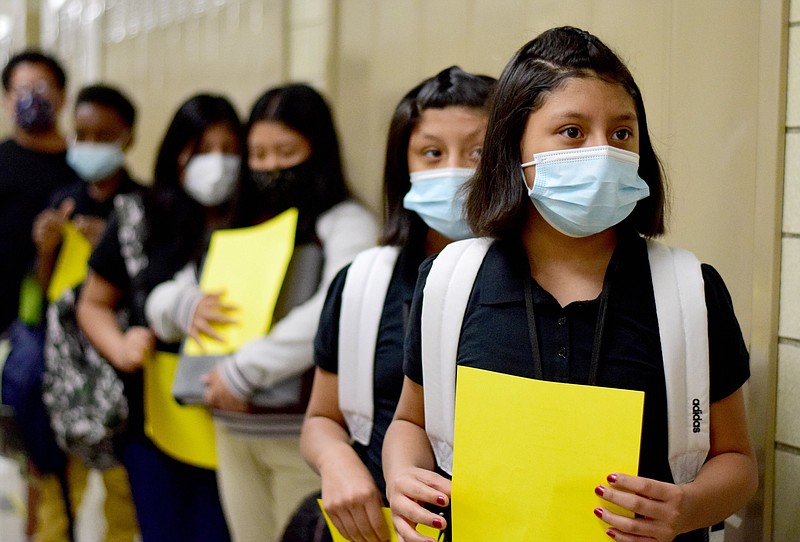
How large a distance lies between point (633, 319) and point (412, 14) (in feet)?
4.40

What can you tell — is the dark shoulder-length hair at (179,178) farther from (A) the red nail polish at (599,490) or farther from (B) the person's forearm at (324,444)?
(A) the red nail polish at (599,490)

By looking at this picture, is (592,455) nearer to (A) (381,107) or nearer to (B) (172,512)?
(A) (381,107)

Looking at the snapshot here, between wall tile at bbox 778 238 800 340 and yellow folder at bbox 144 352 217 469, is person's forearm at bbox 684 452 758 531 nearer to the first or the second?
wall tile at bbox 778 238 800 340

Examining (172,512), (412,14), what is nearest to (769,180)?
(412,14)

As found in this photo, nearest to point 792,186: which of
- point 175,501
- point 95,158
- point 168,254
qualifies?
point 168,254

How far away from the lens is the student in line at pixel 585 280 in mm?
1138

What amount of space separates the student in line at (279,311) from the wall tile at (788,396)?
98 cm

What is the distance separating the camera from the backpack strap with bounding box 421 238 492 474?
123cm

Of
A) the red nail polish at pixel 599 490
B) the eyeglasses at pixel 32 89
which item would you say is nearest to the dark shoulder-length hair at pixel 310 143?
the red nail polish at pixel 599 490

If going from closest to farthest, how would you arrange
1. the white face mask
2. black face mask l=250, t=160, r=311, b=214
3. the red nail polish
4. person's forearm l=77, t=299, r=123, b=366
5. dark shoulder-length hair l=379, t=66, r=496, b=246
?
the red nail polish, dark shoulder-length hair l=379, t=66, r=496, b=246, black face mask l=250, t=160, r=311, b=214, the white face mask, person's forearm l=77, t=299, r=123, b=366

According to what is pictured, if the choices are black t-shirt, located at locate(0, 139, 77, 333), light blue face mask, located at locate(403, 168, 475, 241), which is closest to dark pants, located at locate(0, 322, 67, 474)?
black t-shirt, located at locate(0, 139, 77, 333)

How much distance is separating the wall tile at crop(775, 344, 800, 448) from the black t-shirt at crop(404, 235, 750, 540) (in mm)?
334

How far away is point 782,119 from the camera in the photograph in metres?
1.45

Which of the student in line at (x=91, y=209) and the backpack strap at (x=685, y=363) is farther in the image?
the student in line at (x=91, y=209)
